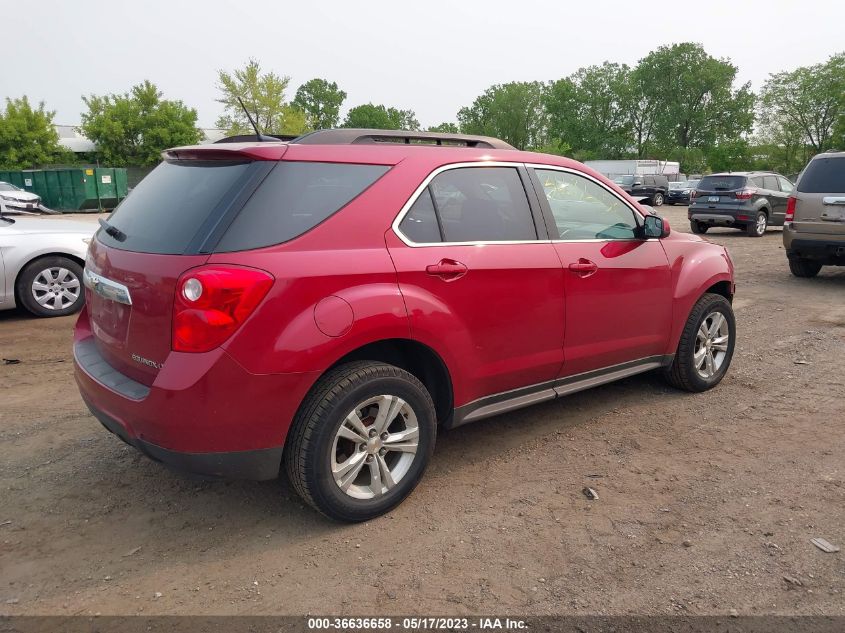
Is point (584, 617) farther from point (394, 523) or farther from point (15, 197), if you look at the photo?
point (15, 197)

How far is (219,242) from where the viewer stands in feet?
8.93

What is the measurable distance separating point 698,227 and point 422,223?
1643 cm

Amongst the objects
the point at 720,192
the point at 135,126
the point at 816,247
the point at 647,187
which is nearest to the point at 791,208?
the point at 816,247

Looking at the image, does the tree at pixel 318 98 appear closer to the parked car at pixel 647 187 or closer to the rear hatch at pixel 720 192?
the parked car at pixel 647 187

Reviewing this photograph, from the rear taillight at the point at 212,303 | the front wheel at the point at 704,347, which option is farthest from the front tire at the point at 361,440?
the front wheel at the point at 704,347

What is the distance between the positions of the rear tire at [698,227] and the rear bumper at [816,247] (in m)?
8.18

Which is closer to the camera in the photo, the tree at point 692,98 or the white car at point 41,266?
the white car at point 41,266

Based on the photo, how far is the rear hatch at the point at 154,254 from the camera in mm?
2754

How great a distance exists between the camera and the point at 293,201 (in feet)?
9.52

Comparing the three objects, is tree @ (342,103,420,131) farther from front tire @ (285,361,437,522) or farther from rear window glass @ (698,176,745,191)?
front tire @ (285,361,437,522)

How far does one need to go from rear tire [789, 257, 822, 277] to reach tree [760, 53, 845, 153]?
6495cm

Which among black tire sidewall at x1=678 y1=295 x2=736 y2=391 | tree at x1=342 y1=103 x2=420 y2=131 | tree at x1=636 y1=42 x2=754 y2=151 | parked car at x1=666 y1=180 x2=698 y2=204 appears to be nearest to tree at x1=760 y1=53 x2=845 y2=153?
tree at x1=636 y1=42 x2=754 y2=151

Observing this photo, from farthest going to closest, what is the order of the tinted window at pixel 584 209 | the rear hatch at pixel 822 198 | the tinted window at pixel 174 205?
the rear hatch at pixel 822 198
the tinted window at pixel 584 209
the tinted window at pixel 174 205

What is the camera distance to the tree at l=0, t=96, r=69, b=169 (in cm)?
4747
